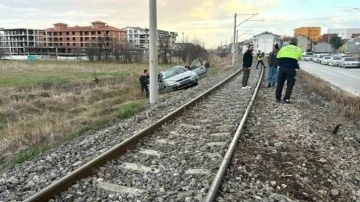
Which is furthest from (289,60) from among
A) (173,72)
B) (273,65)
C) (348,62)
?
(348,62)

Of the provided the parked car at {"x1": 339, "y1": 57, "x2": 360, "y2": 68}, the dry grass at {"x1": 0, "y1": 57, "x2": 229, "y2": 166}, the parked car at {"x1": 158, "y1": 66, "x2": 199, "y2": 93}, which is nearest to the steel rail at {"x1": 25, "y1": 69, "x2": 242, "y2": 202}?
the dry grass at {"x1": 0, "y1": 57, "x2": 229, "y2": 166}

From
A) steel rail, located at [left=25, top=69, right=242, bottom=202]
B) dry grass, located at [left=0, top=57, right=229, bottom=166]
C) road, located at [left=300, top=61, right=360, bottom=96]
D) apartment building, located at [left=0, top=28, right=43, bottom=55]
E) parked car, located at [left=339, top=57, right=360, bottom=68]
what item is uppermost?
apartment building, located at [left=0, top=28, right=43, bottom=55]

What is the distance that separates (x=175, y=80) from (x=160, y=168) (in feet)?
50.5

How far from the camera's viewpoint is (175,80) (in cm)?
2117

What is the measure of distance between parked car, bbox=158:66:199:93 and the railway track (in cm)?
1174

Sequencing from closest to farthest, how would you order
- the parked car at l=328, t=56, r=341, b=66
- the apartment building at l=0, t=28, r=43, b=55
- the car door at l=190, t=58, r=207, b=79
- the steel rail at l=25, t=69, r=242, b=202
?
the steel rail at l=25, t=69, r=242, b=202, the car door at l=190, t=58, r=207, b=79, the parked car at l=328, t=56, r=341, b=66, the apartment building at l=0, t=28, r=43, b=55

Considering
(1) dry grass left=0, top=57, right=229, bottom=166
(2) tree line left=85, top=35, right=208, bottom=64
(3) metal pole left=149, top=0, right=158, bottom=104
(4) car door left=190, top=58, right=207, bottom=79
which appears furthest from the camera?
(2) tree line left=85, top=35, right=208, bottom=64

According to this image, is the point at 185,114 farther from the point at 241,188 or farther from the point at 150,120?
the point at 241,188

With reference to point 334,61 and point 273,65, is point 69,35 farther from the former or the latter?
point 273,65

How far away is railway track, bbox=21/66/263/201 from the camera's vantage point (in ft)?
16.0

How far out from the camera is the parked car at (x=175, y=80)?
21000 millimetres

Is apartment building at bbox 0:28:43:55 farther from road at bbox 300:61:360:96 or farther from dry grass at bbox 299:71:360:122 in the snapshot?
dry grass at bbox 299:71:360:122

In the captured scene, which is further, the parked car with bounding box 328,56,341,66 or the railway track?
the parked car with bounding box 328,56,341,66

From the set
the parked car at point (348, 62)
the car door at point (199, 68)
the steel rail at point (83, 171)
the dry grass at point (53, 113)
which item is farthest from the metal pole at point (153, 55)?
the parked car at point (348, 62)
